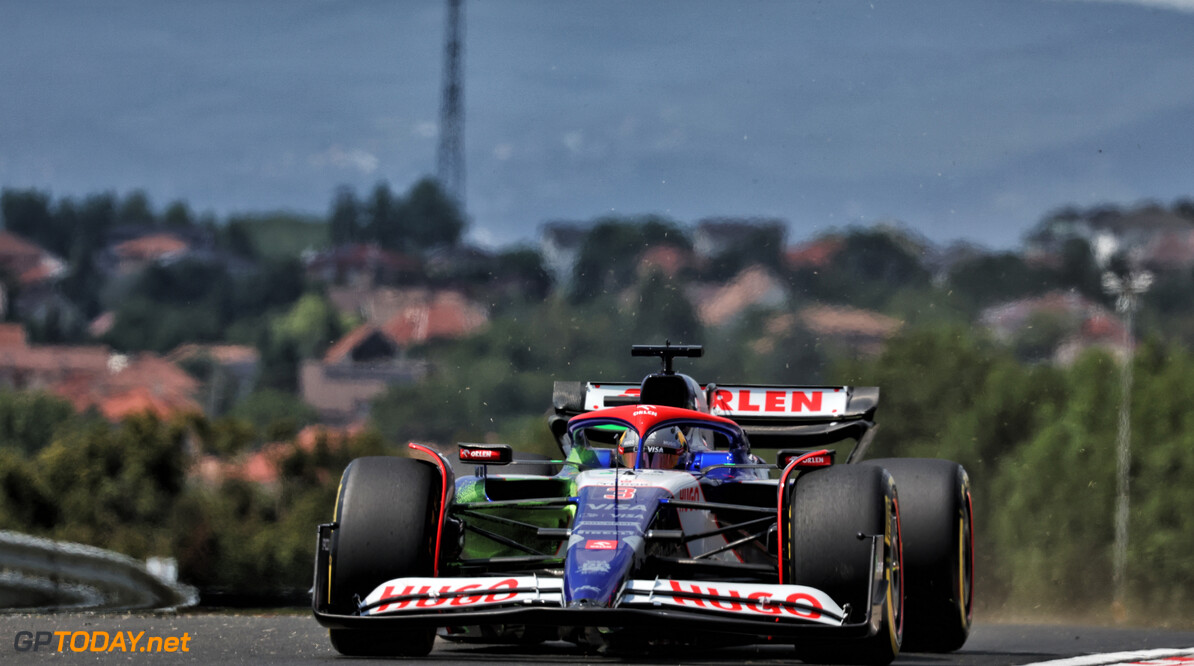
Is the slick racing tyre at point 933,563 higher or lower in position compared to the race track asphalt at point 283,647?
higher

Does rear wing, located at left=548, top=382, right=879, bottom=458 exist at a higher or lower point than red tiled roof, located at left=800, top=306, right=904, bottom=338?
higher

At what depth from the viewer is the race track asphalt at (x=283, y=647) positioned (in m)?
9.18

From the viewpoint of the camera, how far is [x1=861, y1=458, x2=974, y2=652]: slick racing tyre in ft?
35.2

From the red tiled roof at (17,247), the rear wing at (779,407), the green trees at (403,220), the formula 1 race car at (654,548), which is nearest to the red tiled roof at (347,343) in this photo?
the green trees at (403,220)

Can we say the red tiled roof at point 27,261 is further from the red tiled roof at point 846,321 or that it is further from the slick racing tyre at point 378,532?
the slick racing tyre at point 378,532

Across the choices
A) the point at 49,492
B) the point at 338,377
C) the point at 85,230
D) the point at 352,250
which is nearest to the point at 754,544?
the point at 49,492

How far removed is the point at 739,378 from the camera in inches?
1693

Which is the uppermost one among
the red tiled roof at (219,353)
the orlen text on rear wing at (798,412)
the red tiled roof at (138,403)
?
the orlen text on rear wing at (798,412)

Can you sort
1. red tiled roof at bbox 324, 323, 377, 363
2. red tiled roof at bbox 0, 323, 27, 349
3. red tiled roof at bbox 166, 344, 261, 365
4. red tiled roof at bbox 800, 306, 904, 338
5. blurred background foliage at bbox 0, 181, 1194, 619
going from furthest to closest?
red tiled roof at bbox 0, 323, 27, 349, red tiled roof at bbox 166, 344, 261, 365, red tiled roof at bbox 324, 323, 377, 363, blurred background foliage at bbox 0, 181, 1194, 619, red tiled roof at bbox 800, 306, 904, 338

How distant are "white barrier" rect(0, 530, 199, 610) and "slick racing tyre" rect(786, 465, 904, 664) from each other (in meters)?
13.5

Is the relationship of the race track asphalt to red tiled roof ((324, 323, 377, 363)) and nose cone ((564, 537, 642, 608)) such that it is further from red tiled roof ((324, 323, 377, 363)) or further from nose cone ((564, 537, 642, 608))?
red tiled roof ((324, 323, 377, 363))

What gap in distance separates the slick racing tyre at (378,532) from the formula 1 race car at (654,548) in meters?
0.01

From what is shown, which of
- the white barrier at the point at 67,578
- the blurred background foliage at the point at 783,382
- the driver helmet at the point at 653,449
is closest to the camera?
the driver helmet at the point at 653,449

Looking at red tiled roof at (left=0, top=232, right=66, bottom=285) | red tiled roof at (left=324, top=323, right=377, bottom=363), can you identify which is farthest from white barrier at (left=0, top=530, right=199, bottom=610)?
red tiled roof at (left=0, top=232, right=66, bottom=285)
